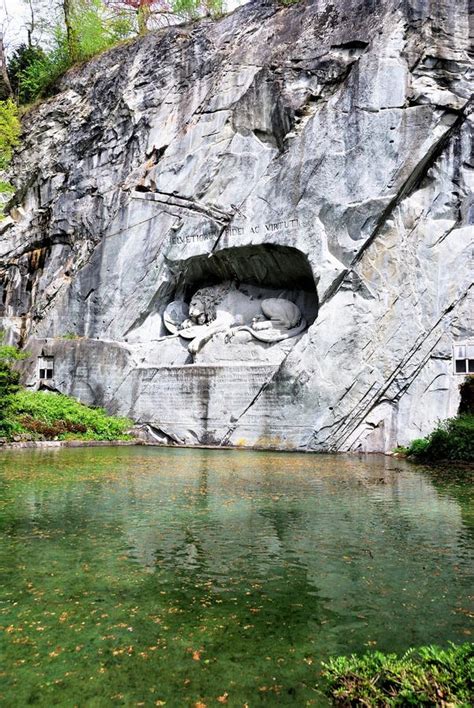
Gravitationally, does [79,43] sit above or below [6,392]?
above

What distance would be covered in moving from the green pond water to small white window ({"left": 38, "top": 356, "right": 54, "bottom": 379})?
11977mm

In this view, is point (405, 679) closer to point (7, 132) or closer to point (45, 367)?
point (45, 367)

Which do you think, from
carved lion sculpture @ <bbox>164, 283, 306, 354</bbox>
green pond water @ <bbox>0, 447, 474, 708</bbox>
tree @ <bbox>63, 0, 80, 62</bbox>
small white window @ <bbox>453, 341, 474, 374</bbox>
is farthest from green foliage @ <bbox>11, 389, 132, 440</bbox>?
tree @ <bbox>63, 0, 80, 62</bbox>

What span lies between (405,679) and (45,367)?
719 inches

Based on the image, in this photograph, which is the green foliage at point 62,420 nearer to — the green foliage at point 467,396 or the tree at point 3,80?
the green foliage at point 467,396

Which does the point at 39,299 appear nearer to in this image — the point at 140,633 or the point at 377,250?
the point at 377,250

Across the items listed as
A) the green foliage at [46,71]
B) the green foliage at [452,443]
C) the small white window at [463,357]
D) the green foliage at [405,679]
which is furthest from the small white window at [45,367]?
the green foliage at [405,679]

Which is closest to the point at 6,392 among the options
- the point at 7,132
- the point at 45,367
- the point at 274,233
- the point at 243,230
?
the point at 45,367

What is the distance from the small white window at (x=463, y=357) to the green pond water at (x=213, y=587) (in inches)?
297

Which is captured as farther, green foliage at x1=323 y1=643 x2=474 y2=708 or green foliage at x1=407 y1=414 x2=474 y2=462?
green foliage at x1=407 y1=414 x2=474 y2=462

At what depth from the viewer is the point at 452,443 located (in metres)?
11.5

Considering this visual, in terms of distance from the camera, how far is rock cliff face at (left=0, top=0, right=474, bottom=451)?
14891 mm

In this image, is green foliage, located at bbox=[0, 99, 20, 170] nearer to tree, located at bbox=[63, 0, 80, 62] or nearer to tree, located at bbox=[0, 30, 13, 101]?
tree, located at bbox=[63, 0, 80, 62]

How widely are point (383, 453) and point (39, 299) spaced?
45.8 ft
